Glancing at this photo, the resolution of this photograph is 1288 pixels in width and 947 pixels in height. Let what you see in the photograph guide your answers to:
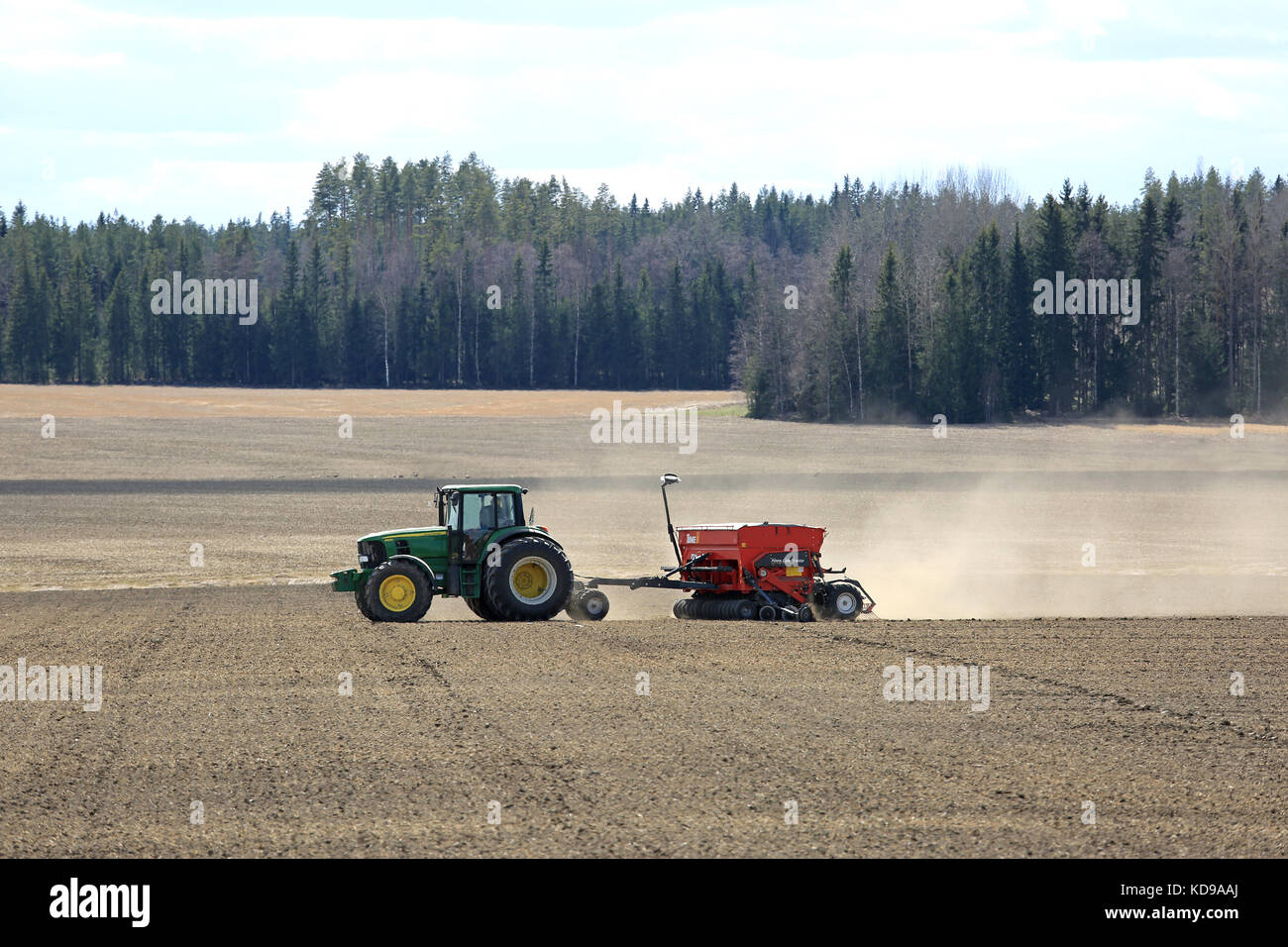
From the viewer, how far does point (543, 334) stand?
139m

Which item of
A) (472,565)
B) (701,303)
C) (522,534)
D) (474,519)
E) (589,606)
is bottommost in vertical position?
(589,606)

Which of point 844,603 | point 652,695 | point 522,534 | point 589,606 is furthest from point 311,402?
point 652,695

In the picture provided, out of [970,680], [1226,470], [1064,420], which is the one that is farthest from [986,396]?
[970,680]

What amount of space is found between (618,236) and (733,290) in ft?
182

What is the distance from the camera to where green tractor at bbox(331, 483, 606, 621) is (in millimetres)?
20844

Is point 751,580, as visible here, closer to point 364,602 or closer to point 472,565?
point 472,565

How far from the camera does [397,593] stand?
20875 mm

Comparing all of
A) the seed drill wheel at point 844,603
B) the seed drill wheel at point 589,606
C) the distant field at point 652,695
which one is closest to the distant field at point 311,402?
the distant field at point 652,695

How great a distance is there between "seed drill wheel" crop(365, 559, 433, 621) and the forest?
235 feet

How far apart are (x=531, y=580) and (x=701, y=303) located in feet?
406

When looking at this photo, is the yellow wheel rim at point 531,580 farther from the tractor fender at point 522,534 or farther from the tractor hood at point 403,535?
the tractor hood at point 403,535

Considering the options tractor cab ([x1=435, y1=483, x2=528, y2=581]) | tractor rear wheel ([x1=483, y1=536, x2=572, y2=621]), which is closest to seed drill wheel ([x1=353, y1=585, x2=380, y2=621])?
tractor cab ([x1=435, y1=483, x2=528, y2=581])

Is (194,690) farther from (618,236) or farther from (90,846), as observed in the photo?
(618,236)

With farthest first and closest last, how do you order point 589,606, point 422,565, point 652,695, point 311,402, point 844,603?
1. point 311,402
2. point 844,603
3. point 589,606
4. point 422,565
5. point 652,695
